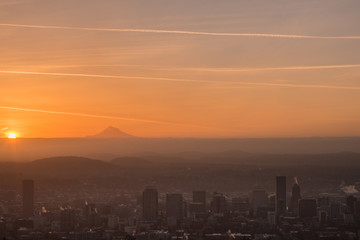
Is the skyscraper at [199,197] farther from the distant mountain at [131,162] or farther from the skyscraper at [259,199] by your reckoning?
the distant mountain at [131,162]

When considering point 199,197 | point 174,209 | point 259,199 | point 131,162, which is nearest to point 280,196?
point 259,199

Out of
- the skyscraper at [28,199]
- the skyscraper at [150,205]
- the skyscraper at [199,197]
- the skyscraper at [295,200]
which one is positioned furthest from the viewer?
the skyscraper at [199,197]

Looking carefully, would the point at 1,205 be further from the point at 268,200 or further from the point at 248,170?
the point at 248,170

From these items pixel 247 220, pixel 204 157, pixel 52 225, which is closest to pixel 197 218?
pixel 247 220

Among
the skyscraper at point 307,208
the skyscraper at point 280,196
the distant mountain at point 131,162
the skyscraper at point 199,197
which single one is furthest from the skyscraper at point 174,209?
the distant mountain at point 131,162

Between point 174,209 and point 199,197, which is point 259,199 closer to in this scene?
point 199,197
